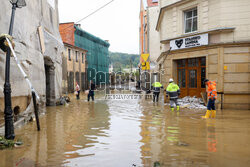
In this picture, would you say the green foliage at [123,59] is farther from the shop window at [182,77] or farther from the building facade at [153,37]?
the shop window at [182,77]

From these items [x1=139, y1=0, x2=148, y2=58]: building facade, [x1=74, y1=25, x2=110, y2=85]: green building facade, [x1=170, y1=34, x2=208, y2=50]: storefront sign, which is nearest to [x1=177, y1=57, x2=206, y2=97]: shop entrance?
[x1=170, y1=34, x2=208, y2=50]: storefront sign

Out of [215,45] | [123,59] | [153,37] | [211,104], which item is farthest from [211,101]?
[123,59]

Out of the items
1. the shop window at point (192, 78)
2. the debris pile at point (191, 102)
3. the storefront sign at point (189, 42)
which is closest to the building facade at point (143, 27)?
the storefront sign at point (189, 42)

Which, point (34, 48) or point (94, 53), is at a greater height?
point (94, 53)

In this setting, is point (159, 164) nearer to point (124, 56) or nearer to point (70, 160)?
point (70, 160)

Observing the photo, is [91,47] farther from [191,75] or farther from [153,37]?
[191,75]

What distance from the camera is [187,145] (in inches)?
204

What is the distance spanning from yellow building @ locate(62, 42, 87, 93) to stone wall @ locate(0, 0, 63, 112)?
33.9 feet

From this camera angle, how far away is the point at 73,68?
91.5 ft

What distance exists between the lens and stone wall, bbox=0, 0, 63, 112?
23.1 ft

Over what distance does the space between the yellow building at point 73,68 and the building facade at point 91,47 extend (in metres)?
2.25

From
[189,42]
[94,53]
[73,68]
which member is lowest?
[73,68]

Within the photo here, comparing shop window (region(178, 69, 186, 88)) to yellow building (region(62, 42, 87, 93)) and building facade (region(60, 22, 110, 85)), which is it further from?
building facade (region(60, 22, 110, 85))

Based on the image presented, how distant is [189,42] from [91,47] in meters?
26.8
